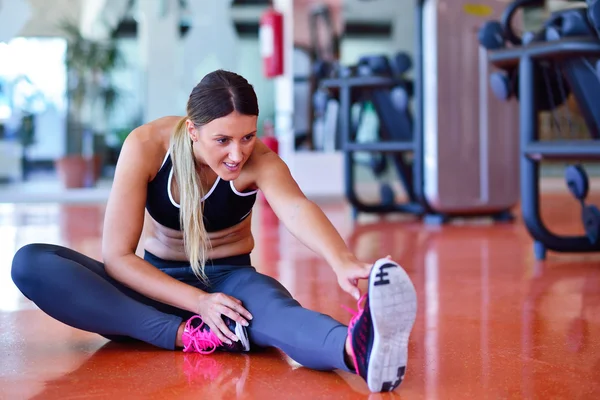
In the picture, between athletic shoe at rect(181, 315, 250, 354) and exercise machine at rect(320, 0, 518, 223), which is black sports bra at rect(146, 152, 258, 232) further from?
exercise machine at rect(320, 0, 518, 223)

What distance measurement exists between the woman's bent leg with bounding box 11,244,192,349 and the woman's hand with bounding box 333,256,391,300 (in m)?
0.53

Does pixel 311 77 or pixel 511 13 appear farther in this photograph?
pixel 311 77

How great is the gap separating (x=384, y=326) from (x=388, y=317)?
19 mm

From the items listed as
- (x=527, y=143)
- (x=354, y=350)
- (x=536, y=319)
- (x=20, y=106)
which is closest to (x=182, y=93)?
(x=20, y=106)

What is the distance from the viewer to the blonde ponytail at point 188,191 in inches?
72.7

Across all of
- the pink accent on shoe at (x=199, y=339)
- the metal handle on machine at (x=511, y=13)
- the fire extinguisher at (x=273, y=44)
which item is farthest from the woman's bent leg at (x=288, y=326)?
the fire extinguisher at (x=273, y=44)

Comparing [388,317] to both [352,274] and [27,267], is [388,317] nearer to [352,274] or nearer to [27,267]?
[352,274]

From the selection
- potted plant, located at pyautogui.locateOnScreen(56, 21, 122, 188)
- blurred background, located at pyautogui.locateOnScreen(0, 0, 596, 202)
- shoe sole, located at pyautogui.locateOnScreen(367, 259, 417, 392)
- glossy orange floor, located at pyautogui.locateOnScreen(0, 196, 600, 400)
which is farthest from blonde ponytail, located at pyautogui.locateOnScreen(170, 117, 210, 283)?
potted plant, located at pyautogui.locateOnScreen(56, 21, 122, 188)

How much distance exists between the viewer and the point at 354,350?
1501 mm

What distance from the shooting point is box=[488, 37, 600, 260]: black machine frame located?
3195mm

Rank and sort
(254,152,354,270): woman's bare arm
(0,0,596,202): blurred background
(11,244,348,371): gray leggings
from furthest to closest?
(0,0,596,202): blurred background, (11,244,348,371): gray leggings, (254,152,354,270): woman's bare arm

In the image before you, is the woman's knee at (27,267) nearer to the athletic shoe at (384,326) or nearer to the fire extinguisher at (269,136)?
the athletic shoe at (384,326)

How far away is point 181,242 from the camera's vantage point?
2.02m

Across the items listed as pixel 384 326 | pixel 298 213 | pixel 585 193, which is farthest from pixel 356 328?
pixel 585 193
